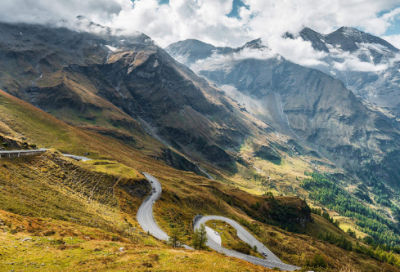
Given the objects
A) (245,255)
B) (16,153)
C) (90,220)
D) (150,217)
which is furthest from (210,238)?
(16,153)

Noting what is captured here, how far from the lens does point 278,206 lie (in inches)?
6836

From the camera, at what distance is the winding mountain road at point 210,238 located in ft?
218

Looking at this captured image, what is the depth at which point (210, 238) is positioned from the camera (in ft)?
249

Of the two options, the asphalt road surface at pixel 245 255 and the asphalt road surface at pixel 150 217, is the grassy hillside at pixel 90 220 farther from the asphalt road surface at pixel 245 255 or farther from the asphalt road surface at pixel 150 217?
the asphalt road surface at pixel 245 255

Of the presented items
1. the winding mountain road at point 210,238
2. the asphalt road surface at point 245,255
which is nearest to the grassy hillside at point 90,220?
the winding mountain road at point 210,238

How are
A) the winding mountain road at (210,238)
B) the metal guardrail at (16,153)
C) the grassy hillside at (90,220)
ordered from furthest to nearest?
the winding mountain road at (210,238), the metal guardrail at (16,153), the grassy hillside at (90,220)

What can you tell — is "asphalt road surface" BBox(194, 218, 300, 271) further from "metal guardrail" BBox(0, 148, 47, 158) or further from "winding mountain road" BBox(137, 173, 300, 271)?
"metal guardrail" BBox(0, 148, 47, 158)

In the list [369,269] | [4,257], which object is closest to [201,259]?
[4,257]

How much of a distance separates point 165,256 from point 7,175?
4596cm

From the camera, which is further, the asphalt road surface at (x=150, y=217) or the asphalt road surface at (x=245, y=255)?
the asphalt road surface at (x=245, y=255)

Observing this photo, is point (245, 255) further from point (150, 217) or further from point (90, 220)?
point (90, 220)

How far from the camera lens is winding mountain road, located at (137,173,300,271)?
66312 mm

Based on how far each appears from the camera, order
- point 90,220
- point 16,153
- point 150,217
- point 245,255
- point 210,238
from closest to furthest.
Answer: point 90,220
point 16,153
point 245,255
point 150,217
point 210,238

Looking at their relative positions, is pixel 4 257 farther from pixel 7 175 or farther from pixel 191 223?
pixel 191 223
